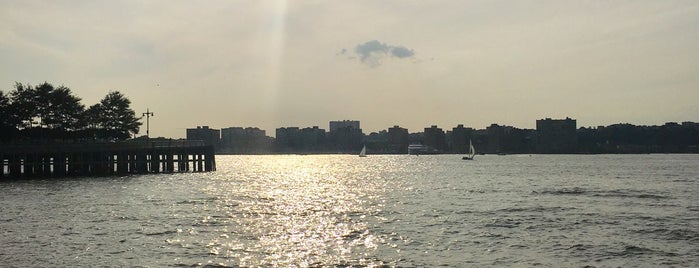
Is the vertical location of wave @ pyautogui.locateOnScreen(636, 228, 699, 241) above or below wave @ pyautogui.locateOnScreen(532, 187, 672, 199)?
below

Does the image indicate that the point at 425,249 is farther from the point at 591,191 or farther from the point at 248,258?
the point at 591,191

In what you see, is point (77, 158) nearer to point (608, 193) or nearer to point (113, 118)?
point (113, 118)

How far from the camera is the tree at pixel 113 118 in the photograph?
125 meters

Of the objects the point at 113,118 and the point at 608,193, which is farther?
the point at 113,118

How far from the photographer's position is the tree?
125325mm

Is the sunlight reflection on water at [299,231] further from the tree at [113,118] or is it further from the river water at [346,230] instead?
the tree at [113,118]

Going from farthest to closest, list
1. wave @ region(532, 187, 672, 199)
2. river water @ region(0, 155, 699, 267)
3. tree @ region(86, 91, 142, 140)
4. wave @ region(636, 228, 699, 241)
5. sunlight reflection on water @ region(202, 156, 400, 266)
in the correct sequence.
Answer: tree @ region(86, 91, 142, 140) < wave @ region(532, 187, 672, 199) < wave @ region(636, 228, 699, 241) < sunlight reflection on water @ region(202, 156, 400, 266) < river water @ region(0, 155, 699, 267)

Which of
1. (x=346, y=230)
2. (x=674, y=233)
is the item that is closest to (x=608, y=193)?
(x=674, y=233)

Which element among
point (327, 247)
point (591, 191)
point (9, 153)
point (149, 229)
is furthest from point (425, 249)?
point (9, 153)

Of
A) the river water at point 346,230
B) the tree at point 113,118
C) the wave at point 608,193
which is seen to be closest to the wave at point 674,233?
the river water at point 346,230

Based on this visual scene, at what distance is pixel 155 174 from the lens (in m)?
103

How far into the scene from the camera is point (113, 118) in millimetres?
127875

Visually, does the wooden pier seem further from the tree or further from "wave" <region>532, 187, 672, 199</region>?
"wave" <region>532, 187, 672, 199</region>

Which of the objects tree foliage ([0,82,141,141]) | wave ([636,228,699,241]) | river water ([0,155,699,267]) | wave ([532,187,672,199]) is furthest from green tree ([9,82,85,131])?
wave ([636,228,699,241])
